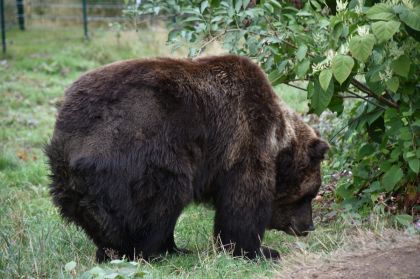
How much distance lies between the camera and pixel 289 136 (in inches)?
257

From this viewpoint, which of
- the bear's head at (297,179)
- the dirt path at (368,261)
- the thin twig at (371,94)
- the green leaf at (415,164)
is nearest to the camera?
the dirt path at (368,261)

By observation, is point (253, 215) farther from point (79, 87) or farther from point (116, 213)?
point (79, 87)

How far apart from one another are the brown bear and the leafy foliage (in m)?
0.41

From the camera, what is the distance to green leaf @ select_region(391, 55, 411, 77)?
17.8 feet

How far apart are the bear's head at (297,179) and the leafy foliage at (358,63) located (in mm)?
378

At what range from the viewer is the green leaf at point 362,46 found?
4.93 metres

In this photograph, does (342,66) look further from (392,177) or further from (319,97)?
(392,177)

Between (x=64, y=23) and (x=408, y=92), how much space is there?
61.8ft

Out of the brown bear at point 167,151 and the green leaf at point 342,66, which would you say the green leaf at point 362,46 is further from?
the brown bear at point 167,151

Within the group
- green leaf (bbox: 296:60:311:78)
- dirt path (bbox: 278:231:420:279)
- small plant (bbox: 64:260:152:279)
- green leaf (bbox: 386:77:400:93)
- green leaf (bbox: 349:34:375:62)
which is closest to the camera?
dirt path (bbox: 278:231:420:279)

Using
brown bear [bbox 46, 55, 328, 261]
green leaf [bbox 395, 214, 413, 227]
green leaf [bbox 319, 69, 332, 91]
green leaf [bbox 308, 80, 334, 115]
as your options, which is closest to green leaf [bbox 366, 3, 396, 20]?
green leaf [bbox 319, 69, 332, 91]

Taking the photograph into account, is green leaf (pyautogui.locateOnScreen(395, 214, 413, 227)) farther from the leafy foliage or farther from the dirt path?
the dirt path

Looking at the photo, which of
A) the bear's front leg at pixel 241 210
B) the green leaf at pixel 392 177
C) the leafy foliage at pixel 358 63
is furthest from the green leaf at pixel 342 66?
the green leaf at pixel 392 177

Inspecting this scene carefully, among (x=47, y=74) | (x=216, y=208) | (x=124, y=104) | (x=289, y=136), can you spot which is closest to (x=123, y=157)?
(x=124, y=104)
